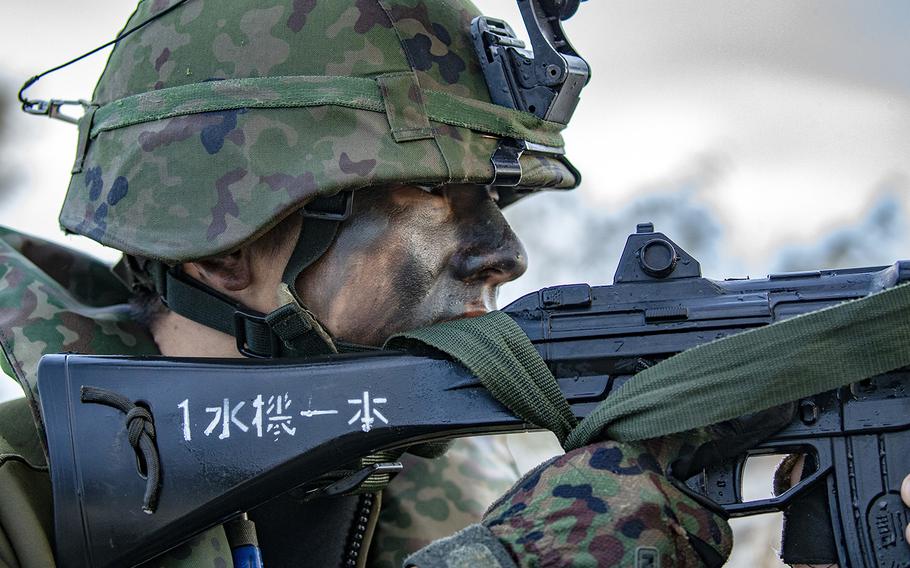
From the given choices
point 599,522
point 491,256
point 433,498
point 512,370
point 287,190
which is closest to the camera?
point 599,522

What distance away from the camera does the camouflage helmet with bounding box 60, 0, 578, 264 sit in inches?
105

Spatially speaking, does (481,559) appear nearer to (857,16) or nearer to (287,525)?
(287,525)

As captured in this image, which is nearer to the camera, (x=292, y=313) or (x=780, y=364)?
(x=780, y=364)

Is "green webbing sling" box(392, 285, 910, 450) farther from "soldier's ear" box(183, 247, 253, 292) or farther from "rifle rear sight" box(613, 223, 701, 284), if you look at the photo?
"soldier's ear" box(183, 247, 253, 292)

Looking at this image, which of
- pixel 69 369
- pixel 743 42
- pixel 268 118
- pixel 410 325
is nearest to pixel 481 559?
pixel 410 325

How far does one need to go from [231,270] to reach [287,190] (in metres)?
0.33

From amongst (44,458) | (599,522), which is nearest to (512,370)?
(599,522)

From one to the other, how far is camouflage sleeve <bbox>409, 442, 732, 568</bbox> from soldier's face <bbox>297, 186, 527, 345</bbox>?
654mm

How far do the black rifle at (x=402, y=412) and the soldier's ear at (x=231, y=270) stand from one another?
426mm

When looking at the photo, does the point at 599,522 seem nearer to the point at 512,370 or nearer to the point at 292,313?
the point at 512,370

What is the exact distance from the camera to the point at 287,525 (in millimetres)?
2994

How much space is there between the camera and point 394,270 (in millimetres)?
2732

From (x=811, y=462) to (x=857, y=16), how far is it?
330 cm

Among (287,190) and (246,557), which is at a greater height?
(287,190)
